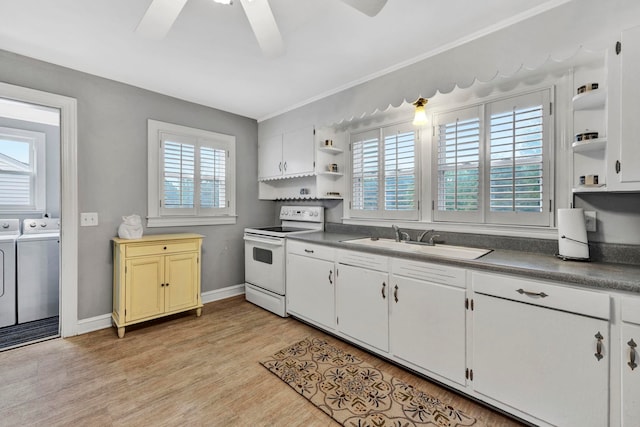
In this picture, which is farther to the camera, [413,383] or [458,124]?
[458,124]

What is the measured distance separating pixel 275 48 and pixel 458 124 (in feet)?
5.40

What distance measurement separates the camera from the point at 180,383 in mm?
2008

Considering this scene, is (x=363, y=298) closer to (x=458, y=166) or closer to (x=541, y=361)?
(x=541, y=361)

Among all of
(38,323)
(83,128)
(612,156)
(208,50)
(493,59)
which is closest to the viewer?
(612,156)

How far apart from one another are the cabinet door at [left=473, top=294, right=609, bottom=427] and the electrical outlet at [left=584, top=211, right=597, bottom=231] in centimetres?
77

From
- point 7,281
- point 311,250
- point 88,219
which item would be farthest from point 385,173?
point 7,281

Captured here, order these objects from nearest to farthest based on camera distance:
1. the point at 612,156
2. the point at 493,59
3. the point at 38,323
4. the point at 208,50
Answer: the point at 612,156, the point at 493,59, the point at 208,50, the point at 38,323

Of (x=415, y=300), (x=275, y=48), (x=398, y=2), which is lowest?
(x=415, y=300)

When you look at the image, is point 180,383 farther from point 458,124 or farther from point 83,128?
point 458,124

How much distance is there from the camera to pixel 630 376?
1.29 m

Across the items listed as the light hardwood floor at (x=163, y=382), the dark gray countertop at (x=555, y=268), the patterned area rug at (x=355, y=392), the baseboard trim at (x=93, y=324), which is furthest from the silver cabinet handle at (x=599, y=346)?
the baseboard trim at (x=93, y=324)

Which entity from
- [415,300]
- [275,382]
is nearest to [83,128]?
[275,382]

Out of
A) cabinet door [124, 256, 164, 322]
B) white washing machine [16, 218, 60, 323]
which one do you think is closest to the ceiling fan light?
cabinet door [124, 256, 164, 322]

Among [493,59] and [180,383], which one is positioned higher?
[493,59]
